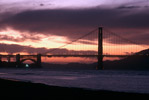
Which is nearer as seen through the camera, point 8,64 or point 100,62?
point 100,62

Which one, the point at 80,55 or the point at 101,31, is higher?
the point at 101,31

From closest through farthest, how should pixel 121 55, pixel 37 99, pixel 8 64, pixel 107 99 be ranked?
pixel 37 99 → pixel 107 99 → pixel 121 55 → pixel 8 64

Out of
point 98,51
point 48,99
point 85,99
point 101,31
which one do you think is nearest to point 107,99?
point 85,99

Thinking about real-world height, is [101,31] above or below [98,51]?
above

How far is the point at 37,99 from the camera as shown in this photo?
8531 millimetres

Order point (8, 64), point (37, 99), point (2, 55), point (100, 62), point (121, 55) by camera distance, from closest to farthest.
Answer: point (37, 99)
point (121, 55)
point (100, 62)
point (2, 55)
point (8, 64)

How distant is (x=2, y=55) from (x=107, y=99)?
81.4 meters

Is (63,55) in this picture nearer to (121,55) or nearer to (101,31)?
(121,55)

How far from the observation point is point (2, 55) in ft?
287

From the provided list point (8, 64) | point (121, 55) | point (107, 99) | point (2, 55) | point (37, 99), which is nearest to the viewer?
point (37, 99)

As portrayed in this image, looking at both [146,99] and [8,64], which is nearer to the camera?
[146,99]

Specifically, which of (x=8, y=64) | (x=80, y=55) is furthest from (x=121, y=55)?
(x=8, y=64)

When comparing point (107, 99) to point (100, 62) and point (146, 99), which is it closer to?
point (146, 99)

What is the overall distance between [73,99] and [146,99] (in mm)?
2476
